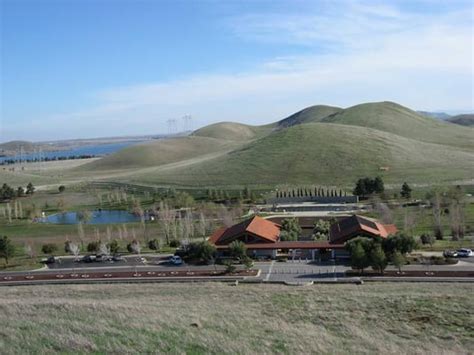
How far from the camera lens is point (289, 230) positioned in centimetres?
5322

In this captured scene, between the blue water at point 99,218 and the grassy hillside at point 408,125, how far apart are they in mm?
101374

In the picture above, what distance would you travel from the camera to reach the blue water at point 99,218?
72.8 metres

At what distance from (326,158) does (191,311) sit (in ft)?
307

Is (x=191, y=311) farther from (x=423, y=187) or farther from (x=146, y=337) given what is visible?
(x=423, y=187)

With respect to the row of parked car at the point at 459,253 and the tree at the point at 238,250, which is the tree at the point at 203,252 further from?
the row of parked car at the point at 459,253

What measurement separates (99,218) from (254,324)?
58.4 m

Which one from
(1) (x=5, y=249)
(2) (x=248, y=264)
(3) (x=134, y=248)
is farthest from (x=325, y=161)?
(1) (x=5, y=249)

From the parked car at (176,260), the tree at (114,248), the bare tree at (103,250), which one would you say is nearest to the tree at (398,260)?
Result: the parked car at (176,260)

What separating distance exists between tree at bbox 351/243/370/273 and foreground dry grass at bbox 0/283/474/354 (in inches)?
252

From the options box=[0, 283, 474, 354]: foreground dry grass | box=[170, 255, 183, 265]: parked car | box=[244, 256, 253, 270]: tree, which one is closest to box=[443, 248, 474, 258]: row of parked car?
box=[0, 283, 474, 354]: foreground dry grass

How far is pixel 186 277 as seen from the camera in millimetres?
38438

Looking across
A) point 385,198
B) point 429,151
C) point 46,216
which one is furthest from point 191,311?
point 429,151

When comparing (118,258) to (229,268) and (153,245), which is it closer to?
(153,245)

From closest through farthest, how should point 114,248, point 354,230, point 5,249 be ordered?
point 354,230, point 5,249, point 114,248
